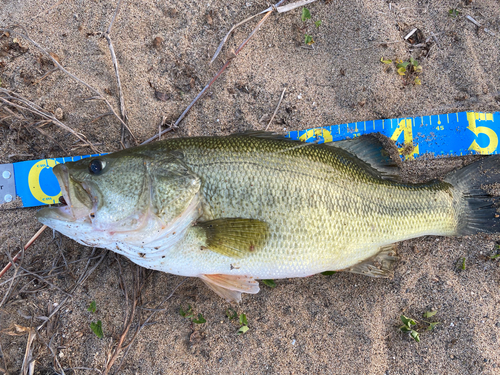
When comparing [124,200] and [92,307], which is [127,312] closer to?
[92,307]

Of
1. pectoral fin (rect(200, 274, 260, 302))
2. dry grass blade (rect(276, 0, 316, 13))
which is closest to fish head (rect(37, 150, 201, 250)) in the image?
pectoral fin (rect(200, 274, 260, 302))

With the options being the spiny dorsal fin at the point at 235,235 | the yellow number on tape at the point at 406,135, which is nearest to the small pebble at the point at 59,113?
the spiny dorsal fin at the point at 235,235

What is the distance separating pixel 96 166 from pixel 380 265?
228 cm

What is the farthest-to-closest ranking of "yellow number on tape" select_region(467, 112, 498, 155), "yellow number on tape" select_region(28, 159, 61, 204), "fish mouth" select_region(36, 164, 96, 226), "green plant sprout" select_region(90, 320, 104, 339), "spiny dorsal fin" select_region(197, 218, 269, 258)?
"yellow number on tape" select_region(467, 112, 498, 155) < "yellow number on tape" select_region(28, 159, 61, 204) < "green plant sprout" select_region(90, 320, 104, 339) < "spiny dorsal fin" select_region(197, 218, 269, 258) < "fish mouth" select_region(36, 164, 96, 226)

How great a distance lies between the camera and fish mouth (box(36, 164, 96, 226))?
194cm

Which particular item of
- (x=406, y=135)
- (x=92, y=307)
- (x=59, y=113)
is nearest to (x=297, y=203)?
(x=406, y=135)

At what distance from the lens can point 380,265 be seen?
8.57 feet

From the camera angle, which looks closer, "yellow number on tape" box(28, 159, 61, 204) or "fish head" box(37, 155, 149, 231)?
"fish head" box(37, 155, 149, 231)

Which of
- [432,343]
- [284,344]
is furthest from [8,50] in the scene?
[432,343]

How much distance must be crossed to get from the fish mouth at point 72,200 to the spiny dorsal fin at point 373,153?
1847 millimetres

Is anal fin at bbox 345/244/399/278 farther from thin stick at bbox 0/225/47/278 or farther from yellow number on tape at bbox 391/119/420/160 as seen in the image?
thin stick at bbox 0/225/47/278

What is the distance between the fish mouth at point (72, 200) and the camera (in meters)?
1.94

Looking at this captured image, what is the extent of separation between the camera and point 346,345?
8.62 ft

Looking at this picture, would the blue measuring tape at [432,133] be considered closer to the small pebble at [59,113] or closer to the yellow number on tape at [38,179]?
the yellow number on tape at [38,179]
